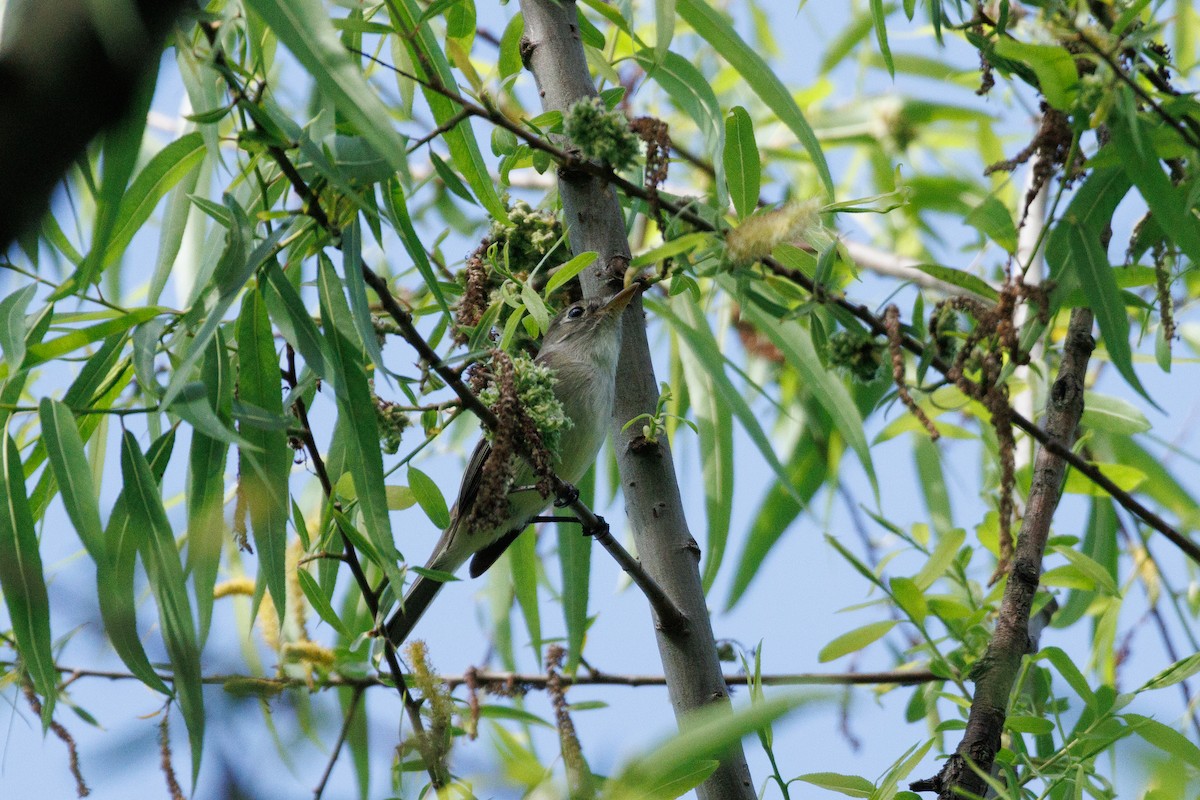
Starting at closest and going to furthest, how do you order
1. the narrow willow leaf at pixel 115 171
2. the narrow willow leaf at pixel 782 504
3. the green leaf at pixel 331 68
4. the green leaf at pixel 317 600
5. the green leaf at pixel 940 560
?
the green leaf at pixel 331 68 < the narrow willow leaf at pixel 115 171 < the green leaf at pixel 317 600 < the green leaf at pixel 940 560 < the narrow willow leaf at pixel 782 504

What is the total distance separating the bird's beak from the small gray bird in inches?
21.0

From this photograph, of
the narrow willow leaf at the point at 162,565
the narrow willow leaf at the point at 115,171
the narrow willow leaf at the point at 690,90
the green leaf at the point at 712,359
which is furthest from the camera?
the green leaf at the point at 712,359

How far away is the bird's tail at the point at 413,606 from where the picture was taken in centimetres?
311

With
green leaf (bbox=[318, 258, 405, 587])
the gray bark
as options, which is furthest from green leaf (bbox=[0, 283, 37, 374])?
the gray bark

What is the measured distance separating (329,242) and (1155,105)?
4.28 ft

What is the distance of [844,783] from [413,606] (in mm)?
1593

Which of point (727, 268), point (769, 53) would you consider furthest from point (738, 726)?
point (769, 53)

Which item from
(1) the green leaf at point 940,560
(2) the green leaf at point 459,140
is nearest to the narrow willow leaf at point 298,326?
(2) the green leaf at point 459,140

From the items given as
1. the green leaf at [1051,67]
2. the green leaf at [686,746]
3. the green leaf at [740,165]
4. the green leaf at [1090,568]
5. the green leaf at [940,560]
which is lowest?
the green leaf at [686,746]

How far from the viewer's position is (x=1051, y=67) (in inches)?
68.4

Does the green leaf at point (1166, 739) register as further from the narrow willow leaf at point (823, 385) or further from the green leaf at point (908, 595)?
the narrow willow leaf at point (823, 385)

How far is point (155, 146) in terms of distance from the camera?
4.50 meters

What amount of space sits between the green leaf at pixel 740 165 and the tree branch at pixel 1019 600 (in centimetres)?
74

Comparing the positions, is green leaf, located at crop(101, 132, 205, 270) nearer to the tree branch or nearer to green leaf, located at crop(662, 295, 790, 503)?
green leaf, located at crop(662, 295, 790, 503)
